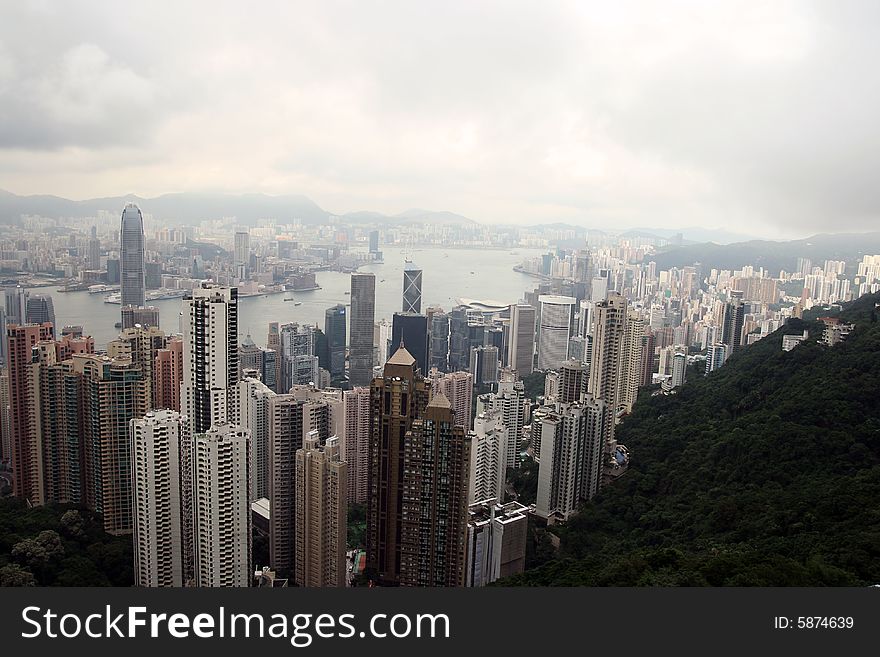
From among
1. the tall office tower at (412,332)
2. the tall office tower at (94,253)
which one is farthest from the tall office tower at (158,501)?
the tall office tower at (412,332)

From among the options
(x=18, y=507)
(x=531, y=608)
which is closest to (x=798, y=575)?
(x=531, y=608)

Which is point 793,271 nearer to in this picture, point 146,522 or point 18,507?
point 146,522

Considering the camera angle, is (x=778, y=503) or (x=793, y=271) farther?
(x=793, y=271)

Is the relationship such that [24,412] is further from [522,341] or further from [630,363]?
[630,363]

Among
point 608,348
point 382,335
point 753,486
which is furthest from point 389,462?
point 608,348

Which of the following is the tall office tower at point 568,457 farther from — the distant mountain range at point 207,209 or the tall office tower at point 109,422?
the tall office tower at point 109,422

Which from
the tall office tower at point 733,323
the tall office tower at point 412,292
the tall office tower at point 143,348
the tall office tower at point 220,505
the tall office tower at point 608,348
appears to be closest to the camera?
the tall office tower at point 220,505
